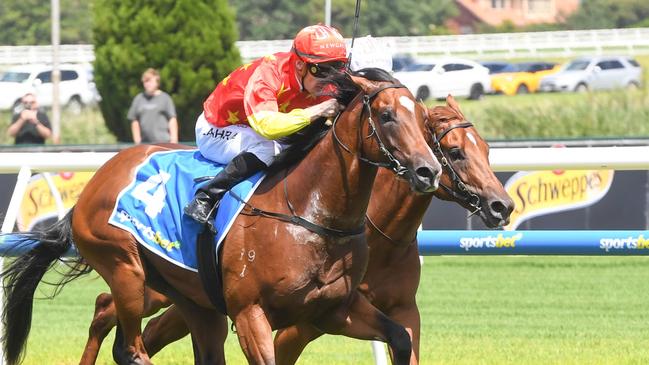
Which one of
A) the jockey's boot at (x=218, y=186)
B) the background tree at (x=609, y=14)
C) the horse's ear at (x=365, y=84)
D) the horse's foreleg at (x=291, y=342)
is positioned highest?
the horse's ear at (x=365, y=84)

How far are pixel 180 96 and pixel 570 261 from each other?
9.58m

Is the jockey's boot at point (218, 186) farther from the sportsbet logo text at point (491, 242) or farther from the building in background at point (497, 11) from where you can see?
the building in background at point (497, 11)

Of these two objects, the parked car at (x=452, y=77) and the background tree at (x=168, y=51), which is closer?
the background tree at (x=168, y=51)

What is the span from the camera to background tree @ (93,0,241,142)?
19266 mm

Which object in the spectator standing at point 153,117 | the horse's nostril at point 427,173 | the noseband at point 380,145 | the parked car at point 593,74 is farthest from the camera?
the parked car at point 593,74

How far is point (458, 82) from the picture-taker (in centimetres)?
3192

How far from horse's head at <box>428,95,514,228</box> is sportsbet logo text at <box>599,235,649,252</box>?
958mm

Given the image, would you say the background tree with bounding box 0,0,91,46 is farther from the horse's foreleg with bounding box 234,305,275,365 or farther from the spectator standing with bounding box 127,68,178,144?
the horse's foreleg with bounding box 234,305,275,365

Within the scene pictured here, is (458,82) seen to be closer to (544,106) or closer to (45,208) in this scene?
(544,106)

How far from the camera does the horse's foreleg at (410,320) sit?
197 inches

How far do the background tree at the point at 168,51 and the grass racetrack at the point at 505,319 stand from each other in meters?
9.05

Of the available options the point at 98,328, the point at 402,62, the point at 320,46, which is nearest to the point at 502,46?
the point at 402,62

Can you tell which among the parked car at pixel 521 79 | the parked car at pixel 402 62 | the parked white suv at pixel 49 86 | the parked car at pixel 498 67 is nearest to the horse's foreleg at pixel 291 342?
the parked car at pixel 402 62

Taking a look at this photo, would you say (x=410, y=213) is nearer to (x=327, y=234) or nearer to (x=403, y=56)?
(x=327, y=234)
